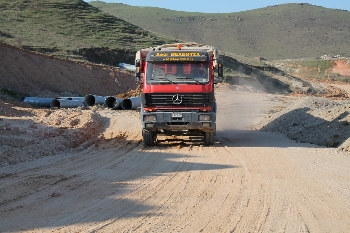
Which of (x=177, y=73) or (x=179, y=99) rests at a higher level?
(x=177, y=73)

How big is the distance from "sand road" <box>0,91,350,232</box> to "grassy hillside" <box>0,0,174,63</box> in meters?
36.7

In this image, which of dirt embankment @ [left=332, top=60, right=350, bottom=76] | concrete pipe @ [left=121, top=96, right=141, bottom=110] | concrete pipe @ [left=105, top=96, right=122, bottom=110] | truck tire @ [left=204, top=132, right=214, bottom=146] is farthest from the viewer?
dirt embankment @ [left=332, top=60, right=350, bottom=76]

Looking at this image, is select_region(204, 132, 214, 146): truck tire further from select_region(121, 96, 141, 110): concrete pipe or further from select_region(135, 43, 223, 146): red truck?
select_region(121, 96, 141, 110): concrete pipe

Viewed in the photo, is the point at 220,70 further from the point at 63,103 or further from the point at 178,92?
the point at 63,103

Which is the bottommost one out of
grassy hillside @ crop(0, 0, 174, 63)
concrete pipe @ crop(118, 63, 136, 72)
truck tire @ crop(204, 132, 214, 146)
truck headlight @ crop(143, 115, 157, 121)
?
truck tire @ crop(204, 132, 214, 146)

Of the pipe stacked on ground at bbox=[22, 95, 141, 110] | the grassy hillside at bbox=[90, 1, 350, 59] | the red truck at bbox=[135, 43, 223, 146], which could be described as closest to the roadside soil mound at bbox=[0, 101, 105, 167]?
the red truck at bbox=[135, 43, 223, 146]

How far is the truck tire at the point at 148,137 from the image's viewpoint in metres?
17.6

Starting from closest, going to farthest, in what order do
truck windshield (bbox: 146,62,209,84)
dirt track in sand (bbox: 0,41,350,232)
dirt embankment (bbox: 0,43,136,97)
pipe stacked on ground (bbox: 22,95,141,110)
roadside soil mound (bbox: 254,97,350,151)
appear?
1. dirt track in sand (bbox: 0,41,350,232)
2. truck windshield (bbox: 146,62,209,84)
3. roadside soil mound (bbox: 254,97,350,151)
4. pipe stacked on ground (bbox: 22,95,141,110)
5. dirt embankment (bbox: 0,43,136,97)

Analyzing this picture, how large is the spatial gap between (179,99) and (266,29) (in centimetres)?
13678

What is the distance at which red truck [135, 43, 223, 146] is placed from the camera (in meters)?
17.1

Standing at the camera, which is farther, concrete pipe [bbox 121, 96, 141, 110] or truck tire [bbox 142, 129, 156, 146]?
concrete pipe [bbox 121, 96, 141, 110]

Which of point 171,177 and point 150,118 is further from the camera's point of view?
point 150,118

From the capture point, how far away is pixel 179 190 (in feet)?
35.5

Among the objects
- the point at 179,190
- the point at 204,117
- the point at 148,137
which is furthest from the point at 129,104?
the point at 179,190
